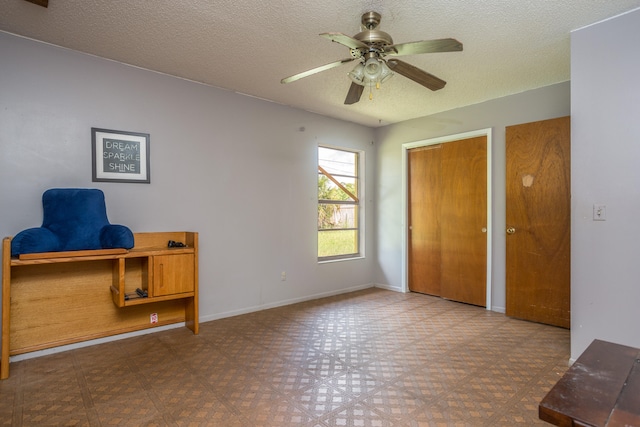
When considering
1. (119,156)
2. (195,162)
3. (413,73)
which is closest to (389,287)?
(195,162)

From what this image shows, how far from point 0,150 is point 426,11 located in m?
3.38

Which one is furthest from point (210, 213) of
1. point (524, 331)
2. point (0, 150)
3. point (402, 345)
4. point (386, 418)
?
point (524, 331)

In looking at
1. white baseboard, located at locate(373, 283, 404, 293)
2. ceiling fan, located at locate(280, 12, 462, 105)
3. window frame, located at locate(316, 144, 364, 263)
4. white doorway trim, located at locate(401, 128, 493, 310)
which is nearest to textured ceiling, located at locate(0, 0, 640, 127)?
ceiling fan, located at locate(280, 12, 462, 105)

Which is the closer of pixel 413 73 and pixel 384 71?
pixel 384 71

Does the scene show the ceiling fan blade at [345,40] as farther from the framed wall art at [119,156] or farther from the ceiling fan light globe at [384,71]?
the framed wall art at [119,156]

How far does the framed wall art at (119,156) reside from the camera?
9.89 ft

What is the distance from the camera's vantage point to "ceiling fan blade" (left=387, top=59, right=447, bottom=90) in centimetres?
223

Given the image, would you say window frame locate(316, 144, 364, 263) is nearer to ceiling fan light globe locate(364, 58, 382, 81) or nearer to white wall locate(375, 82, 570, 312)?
white wall locate(375, 82, 570, 312)

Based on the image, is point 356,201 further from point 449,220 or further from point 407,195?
point 449,220

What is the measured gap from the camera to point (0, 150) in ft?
8.55

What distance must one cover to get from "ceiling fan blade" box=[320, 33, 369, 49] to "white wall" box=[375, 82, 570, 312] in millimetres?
2787

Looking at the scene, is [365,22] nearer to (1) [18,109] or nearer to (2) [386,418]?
(2) [386,418]

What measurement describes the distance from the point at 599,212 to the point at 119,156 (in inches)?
159

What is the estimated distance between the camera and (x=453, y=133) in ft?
14.9
